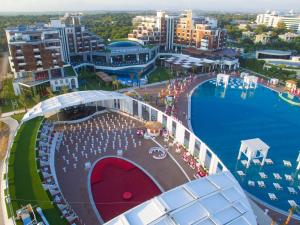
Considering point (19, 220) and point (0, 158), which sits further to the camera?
point (0, 158)

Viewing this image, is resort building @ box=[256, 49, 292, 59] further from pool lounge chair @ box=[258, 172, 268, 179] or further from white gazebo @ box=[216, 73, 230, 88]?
pool lounge chair @ box=[258, 172, 268, 179]

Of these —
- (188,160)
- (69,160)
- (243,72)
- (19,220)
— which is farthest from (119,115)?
(243,72)

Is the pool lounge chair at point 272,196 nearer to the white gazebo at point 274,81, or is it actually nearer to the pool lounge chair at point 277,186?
the pool lounge chair at point 277,186

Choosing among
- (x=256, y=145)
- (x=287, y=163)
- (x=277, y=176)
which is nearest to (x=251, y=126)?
(x=287, y=163)

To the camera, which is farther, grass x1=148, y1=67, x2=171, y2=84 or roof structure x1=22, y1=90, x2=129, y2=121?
grass x1=148, y1=67, x2=171, y2=84

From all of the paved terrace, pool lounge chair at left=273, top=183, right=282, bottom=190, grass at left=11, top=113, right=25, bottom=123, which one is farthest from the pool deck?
grass at left=11, top=113, right=25, bottom=123

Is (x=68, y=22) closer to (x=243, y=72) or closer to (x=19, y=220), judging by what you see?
(x=243, y=72)

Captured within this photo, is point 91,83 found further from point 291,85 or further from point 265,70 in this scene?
point 265,70
